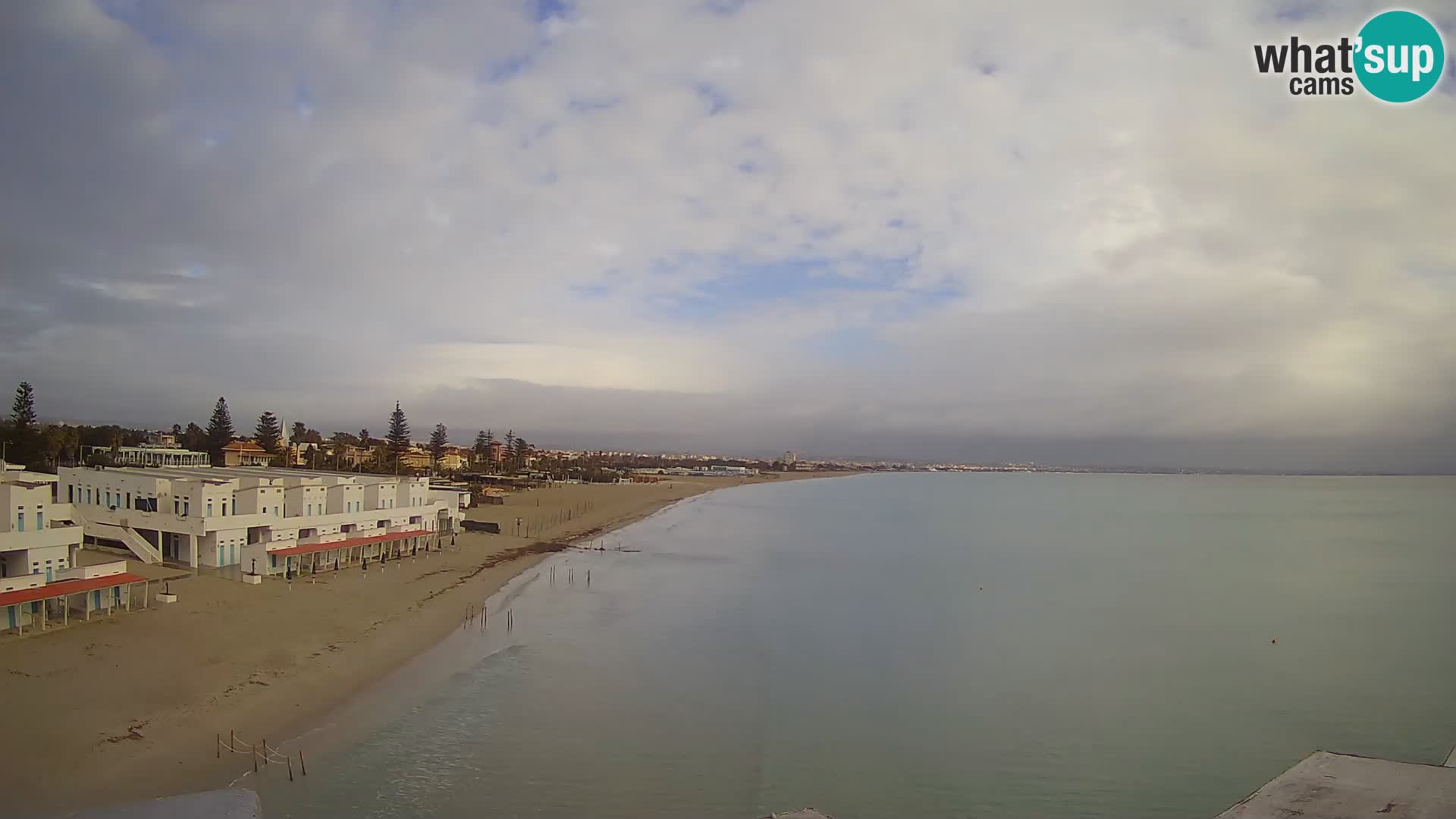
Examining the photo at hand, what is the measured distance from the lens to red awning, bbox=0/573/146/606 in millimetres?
14781

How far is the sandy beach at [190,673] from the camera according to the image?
433 inches

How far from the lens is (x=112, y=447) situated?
144 ft

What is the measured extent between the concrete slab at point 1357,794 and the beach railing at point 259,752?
12.5m

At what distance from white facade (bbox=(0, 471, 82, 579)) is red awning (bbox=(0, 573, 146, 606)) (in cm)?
35

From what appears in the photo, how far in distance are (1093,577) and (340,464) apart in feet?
181

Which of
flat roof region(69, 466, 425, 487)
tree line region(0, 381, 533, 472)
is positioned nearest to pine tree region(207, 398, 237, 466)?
tree line region(0, 381, 533, 472)

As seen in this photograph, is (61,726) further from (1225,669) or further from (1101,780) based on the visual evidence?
(1225,669)

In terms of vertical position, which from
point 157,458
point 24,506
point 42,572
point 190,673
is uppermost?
point 157,458

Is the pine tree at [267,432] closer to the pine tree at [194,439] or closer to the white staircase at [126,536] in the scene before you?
the pine tree at [194,439]

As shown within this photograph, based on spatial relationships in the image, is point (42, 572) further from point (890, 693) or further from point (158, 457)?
point (158, 457)

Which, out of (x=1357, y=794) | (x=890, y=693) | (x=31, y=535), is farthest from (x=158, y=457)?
(x=1357, y=794)

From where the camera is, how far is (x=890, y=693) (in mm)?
17156

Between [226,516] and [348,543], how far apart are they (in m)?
4.50

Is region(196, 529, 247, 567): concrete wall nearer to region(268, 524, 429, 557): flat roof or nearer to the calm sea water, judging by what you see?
region(268, 524, 429, 557): flat roof
